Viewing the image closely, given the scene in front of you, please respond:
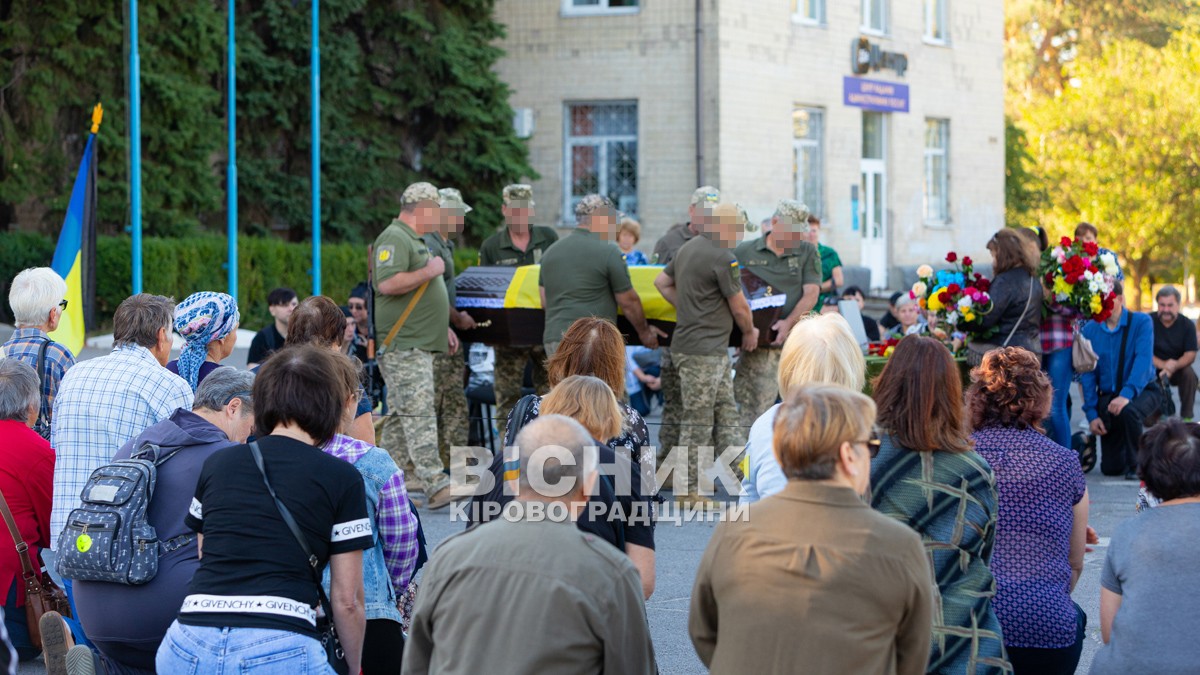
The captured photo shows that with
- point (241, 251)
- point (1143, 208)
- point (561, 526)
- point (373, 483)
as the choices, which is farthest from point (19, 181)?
point (1143, 208)

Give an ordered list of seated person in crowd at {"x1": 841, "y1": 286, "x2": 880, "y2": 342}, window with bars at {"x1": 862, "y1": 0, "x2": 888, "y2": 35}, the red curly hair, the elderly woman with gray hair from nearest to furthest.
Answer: the red curly hair
the elderly woman with gray hair
seated person in crowd at {"x1": 841, "y1": 286, "x2": 880, "y2": 342}
window with bars at {"x1": 862, "y1": 0, "x2": 888, "y2": 35}

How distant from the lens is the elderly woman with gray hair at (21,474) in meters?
6.00

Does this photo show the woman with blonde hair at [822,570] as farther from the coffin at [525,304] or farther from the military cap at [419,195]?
the coffin at [525,304]

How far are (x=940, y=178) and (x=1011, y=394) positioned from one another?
87.9ft

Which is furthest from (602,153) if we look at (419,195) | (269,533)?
(269,533)

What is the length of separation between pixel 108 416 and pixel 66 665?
1.04 m

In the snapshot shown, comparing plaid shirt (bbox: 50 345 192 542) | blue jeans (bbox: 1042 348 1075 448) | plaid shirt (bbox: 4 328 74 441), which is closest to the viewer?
plaid shirt (bbox: 50 345 192 542)

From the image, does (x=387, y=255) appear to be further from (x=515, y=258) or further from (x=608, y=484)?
(x=608, y=484)

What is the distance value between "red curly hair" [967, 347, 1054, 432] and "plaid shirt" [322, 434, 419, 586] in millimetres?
2000

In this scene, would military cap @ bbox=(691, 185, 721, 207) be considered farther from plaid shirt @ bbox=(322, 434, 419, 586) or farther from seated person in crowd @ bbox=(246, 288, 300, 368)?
plaid shirt @ bbox=(322, 434, 419, 586)

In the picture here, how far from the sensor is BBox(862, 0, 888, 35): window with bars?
28517 mm

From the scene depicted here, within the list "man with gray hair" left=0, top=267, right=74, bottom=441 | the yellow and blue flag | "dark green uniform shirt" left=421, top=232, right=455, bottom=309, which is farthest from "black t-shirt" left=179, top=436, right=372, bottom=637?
"dark green uniform shirt" left=421, top=232, right=455, bottom=309

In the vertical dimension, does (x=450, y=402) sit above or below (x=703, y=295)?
below

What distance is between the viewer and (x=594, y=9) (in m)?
26.2
